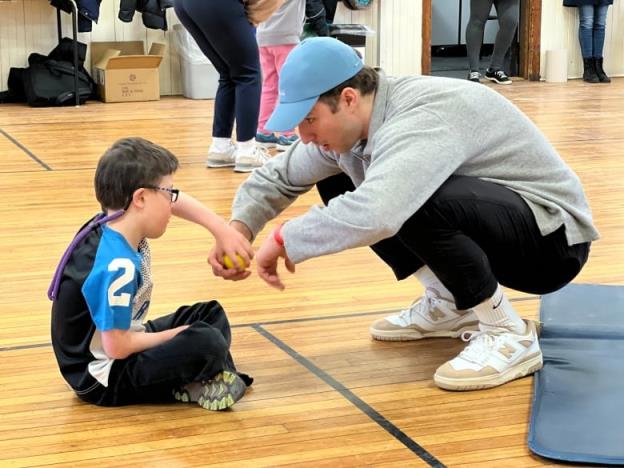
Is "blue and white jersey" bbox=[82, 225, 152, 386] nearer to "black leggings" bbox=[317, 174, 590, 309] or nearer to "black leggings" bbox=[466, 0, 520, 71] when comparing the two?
"black leggings" bbox=[317, 174, 590, 309]

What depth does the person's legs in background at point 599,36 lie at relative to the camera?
28.7 ft

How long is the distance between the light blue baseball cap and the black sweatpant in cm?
43

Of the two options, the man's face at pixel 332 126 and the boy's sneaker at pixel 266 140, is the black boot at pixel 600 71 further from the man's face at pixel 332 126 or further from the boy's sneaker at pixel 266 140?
the man's face at pixel 332 126

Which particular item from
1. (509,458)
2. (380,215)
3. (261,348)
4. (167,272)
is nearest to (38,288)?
(167,272)

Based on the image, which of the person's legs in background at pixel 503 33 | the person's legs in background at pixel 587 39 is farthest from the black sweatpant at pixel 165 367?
the person's legs in background at pixel 587 39

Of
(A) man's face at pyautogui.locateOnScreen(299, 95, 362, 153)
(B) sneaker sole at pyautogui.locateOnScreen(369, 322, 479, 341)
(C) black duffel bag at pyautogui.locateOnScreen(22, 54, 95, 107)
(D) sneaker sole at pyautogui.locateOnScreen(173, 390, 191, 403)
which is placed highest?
(A) man's face at pyautogui.locateOnScreen(299, 95, 362, 153)

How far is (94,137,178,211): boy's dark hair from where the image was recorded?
2029 millimetres

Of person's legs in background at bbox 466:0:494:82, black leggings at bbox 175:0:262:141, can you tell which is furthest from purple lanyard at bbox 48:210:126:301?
person's legs in background at bbox 466:0:494:82

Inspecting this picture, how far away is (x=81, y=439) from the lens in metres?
1.95

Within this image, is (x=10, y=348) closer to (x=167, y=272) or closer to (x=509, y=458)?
(x=167, y=272)

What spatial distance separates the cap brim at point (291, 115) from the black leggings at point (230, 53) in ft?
7.82

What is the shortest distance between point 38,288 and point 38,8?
16.9 feet

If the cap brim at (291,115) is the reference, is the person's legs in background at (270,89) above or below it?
below

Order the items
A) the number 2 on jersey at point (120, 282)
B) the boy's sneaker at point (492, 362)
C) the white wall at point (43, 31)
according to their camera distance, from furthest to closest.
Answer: the white wall at point (43, 31), the boy's sneaker at point (492, 362), the number 2 on jersey at point (120, 282)
